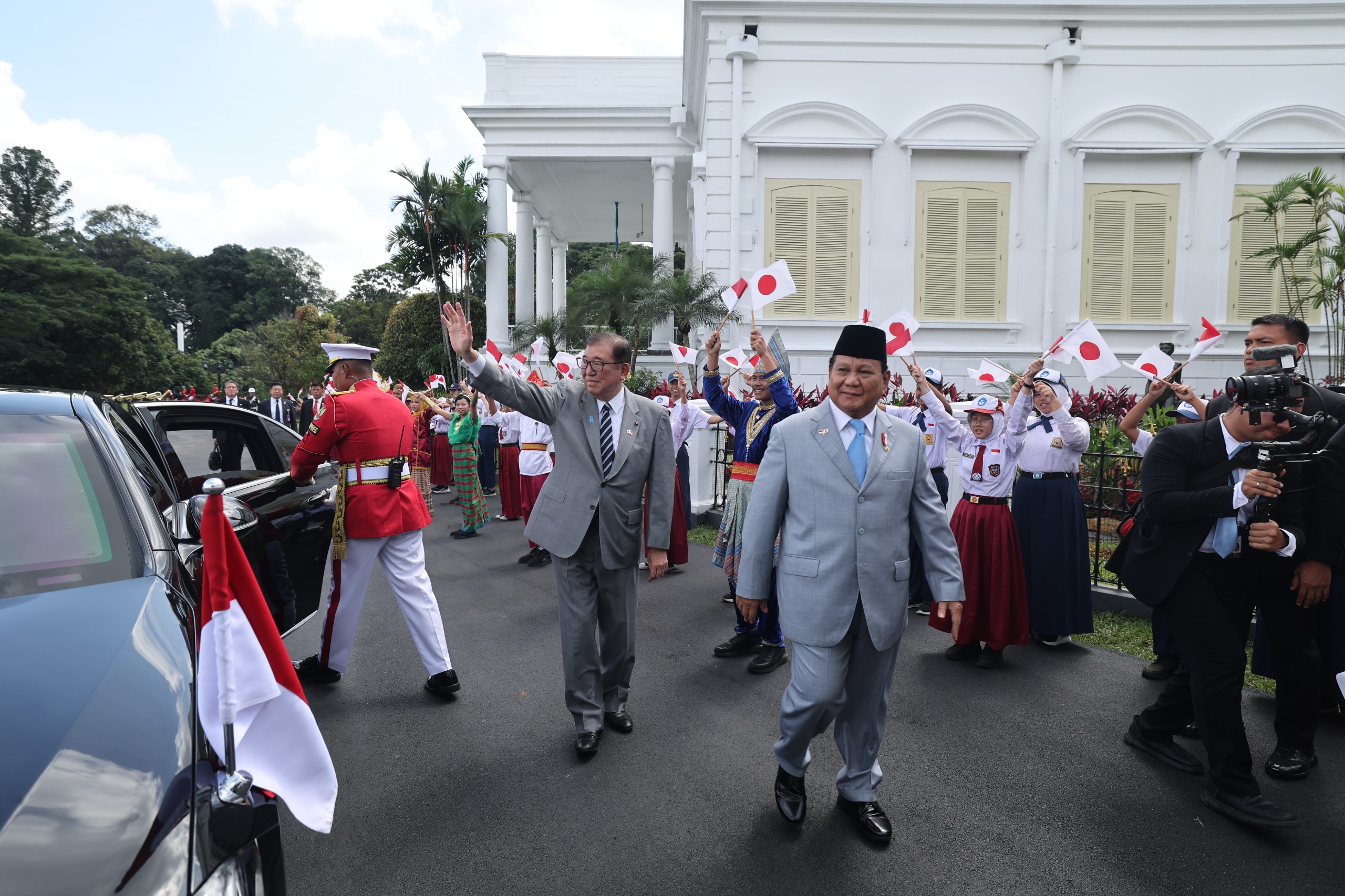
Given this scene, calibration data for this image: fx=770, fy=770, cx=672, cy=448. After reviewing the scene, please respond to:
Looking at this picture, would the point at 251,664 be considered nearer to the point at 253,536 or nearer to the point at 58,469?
the point at 58,469

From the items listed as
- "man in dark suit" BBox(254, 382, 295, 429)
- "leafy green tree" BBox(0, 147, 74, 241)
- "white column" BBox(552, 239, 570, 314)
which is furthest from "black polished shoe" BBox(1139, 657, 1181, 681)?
"leafy green tree" BBox(0, 147, 74, 241)

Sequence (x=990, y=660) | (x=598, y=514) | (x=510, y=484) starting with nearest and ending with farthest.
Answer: (x=598, y=514) → (x=990, y=660) → (x=510, y=484)

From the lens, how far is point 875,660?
307 centimetres

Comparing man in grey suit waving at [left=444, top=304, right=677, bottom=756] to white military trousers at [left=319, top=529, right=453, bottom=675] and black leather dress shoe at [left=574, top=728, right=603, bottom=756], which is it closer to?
black leather dress shoe at [left=574, top=728, right=603, bottom=756]

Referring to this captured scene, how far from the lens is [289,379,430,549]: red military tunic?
4.47 meters

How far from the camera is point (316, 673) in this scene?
4.71 meters

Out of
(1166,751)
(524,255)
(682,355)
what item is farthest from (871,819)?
(524,255)

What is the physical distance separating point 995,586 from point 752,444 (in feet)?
6.11

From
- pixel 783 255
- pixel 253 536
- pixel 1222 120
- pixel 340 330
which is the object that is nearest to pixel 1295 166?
pixel 1222 120

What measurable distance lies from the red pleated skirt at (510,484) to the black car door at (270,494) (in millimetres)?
5026

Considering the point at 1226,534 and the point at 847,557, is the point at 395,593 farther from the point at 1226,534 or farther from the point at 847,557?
the point at 1226,534

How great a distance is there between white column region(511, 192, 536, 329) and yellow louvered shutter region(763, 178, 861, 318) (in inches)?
333

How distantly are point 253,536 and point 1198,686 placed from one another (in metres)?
4.54

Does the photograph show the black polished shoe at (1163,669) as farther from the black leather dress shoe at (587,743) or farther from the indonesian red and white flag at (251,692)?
the indonesian red and white flag at (251,692)
